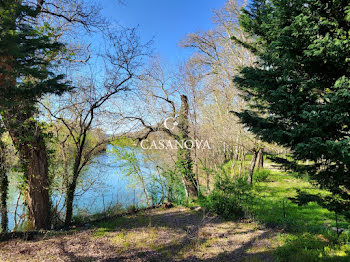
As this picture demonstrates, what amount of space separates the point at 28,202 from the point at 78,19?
179 inches

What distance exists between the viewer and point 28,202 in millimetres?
4262

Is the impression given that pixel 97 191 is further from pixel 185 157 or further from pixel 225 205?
pixel 225 205

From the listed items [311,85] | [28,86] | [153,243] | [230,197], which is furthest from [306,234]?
[28,86]

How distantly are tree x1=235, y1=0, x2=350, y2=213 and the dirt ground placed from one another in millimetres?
1635

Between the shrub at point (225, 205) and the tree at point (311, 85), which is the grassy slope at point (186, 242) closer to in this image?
the shrub at point (225, 205)

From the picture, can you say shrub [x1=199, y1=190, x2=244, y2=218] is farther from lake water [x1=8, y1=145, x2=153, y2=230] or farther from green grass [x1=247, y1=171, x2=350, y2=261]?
lake water [x1=8, y1=145, x2=153, y2=230]

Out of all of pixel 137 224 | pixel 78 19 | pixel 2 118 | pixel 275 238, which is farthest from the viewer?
pixel 78 19

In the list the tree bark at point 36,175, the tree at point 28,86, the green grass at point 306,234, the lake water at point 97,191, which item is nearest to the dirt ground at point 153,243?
the green grass at point 306,234

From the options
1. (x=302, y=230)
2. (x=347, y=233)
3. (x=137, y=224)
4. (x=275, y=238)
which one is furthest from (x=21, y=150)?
(x=347, y=233)

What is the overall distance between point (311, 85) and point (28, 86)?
14.2 ft

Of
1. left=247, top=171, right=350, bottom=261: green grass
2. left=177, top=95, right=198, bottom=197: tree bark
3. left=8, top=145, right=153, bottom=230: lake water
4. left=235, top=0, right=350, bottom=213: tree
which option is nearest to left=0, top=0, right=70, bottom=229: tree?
left=8, top=145, right=153, bottom=230: lake water

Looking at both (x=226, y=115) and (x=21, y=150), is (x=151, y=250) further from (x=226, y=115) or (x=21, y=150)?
(x=226, y=115)

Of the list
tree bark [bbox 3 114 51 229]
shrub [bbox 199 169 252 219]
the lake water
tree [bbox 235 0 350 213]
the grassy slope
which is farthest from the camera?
the lake water

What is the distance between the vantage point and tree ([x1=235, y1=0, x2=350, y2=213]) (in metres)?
2.88
